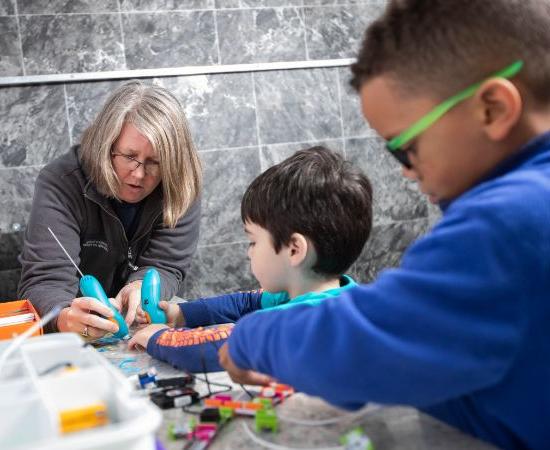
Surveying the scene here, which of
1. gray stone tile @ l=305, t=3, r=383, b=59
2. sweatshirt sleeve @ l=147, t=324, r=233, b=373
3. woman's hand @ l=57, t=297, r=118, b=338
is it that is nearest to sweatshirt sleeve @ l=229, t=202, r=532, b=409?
sweatshirt sleeve @ l=147, t=324, r=233, b=373

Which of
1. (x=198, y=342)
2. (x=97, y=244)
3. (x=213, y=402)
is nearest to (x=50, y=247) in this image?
(x=97, y=244)

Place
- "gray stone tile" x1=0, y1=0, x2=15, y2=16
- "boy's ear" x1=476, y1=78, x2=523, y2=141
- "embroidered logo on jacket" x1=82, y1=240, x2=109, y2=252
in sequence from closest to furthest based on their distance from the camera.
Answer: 1. "boy's ear" x1=476, y1=78, x2=523, y2=141
2. "embroidered logo on jacket" x1=82, y1=240, x2=109, y2=252
3. "gray stone tile" x1=0, y1=0, x2=15, y2=16

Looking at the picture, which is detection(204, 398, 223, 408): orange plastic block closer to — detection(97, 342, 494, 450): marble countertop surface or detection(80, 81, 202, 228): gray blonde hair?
detection(97, 342, 494, 450): marble countertop surface

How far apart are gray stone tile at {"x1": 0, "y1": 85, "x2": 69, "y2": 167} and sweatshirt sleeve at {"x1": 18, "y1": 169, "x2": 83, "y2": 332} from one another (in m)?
1.18

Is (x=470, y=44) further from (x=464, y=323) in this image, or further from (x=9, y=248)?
(x=9, y=248)

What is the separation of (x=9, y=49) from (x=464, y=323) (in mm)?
2808

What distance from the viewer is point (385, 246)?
137 inches

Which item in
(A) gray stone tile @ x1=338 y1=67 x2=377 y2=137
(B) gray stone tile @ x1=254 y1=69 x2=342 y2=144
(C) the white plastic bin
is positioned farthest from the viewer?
(A) gray stone tile @ x1=338 y1=67 x2=377 y2=137

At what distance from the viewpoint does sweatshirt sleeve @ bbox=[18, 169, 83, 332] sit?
1536 mm

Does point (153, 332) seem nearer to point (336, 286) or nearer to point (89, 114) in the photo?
point (336, 286)

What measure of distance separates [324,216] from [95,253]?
3.16 ft

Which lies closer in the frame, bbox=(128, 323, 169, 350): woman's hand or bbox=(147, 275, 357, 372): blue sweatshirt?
bbox=(147, 275, 357, 372): blue sweatshirt

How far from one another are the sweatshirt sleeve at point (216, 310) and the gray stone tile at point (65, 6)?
2053 millimetres

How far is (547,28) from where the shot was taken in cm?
69
